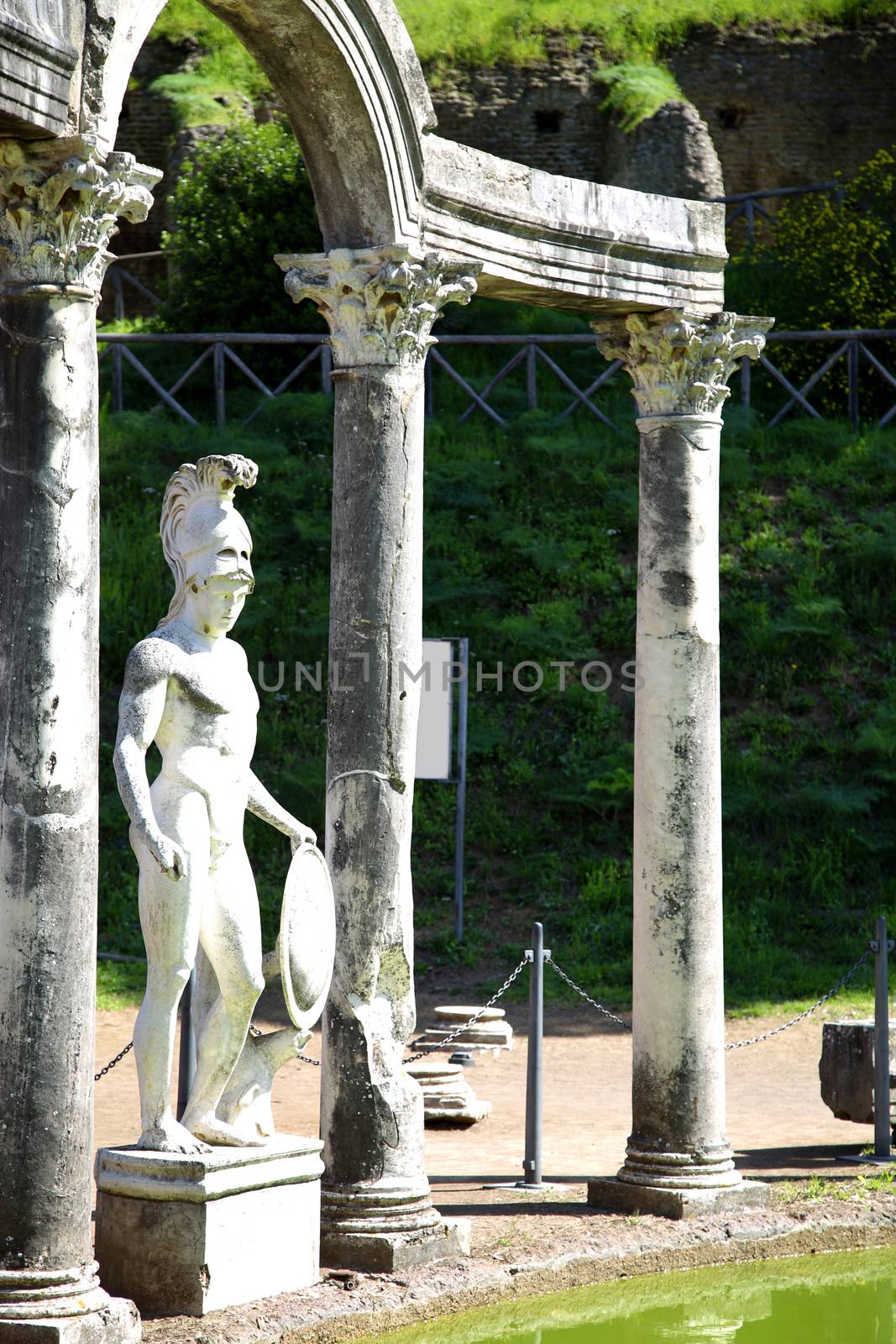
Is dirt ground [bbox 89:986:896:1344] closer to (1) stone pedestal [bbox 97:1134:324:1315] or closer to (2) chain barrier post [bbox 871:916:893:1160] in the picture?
(1) stone pedestal [bbox 97:1134:324:1315]

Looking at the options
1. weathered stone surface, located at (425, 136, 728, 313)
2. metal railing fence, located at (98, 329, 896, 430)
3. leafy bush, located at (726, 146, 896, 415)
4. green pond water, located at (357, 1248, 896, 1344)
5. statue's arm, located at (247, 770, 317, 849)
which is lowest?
green pond water, located at (357, 1248, 896, 1344)

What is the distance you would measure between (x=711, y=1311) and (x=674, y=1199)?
81 cm

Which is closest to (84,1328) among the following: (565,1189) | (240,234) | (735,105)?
(565,1189)

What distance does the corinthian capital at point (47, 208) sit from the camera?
5207 mm

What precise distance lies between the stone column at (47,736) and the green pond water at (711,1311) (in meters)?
1.43

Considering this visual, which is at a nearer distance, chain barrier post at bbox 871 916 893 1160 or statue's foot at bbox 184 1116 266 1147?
statue's foot at bbox 184 1116 266 1147

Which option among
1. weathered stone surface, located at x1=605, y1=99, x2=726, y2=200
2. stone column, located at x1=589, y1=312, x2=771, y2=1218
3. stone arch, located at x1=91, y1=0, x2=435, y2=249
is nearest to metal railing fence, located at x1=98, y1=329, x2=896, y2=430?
weathered stone surface, located at x1=605, y1=99, x2=726, y2=200

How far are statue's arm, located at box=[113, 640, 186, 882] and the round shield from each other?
0.49m

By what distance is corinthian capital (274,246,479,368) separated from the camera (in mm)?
6676

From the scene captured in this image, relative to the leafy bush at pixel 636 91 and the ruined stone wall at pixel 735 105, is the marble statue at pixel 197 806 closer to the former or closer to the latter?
the leafy bush at pixel 636 91

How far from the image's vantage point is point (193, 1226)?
558 centimetres

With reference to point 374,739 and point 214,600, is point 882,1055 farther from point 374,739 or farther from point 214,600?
point 214,600

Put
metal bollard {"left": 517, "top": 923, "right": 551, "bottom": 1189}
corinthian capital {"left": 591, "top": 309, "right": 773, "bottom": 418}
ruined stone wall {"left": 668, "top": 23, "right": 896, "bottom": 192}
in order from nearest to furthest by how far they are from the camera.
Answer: corinthian capital {"left": 591, "top": 309, "right": 773, "bottom": 418} → metal bollard {"left": 517, "top": 923, "right": 551, "bottom": 1189} → ruined stone wall {"left": 668, "top": 23, "right": 896, "bottom": 192}

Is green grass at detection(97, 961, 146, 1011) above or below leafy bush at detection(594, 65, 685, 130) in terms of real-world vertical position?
below
